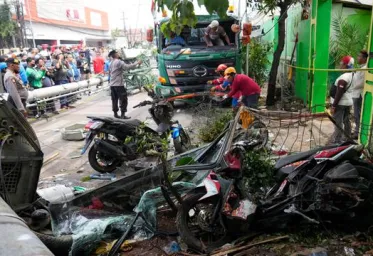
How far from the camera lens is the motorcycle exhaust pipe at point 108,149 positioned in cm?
559

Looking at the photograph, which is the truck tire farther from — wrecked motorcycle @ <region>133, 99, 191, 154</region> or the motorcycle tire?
wrecked motorcycle @ <region>133, 99, 191, 154</region>

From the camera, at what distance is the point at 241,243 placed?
11.4ft

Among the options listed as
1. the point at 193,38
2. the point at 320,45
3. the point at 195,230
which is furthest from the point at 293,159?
the point at 193,38

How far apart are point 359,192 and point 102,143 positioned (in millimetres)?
3826

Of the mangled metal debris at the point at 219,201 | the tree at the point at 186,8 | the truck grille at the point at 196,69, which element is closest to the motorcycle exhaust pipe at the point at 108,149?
the mangled metal debris at the point at 219,201

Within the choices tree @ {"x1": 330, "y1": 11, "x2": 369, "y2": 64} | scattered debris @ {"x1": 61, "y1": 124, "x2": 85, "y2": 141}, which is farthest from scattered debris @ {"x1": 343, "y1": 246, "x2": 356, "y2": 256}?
tree @ {"x1": 330, "y1": 11, "x2": 369, "y2": 64}

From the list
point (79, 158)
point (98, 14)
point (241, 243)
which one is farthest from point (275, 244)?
point (98, 14)

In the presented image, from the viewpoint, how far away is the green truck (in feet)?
31.9

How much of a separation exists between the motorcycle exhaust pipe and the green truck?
4.64 meters

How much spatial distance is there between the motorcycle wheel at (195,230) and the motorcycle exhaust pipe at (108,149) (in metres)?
2.30

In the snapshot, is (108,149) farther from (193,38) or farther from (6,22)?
(6,22)

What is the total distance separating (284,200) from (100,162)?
3.44 metres

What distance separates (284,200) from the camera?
3.49 meters

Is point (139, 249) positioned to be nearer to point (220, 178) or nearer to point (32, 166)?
point (220, 178)
